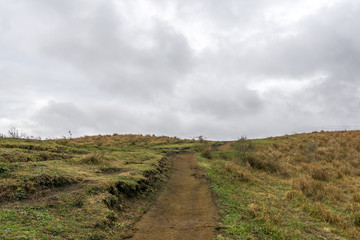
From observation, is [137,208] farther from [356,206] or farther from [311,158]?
[311,158]

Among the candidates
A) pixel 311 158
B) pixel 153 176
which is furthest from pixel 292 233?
pixel 311 158

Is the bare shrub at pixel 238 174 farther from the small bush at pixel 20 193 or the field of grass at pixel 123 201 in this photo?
the small bush at pixel 20 193

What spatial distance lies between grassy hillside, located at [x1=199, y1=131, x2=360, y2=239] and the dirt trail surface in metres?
0.57

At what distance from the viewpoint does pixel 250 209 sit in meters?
9.45

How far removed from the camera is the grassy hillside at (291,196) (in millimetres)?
8234

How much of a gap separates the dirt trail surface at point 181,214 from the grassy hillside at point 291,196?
1.88 ft

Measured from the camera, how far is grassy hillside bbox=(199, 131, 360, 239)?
8.23 meters

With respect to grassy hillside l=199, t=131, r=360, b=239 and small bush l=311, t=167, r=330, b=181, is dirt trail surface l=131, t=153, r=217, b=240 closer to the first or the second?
A: grassy hillside l=199, t=131, r=360, b=239

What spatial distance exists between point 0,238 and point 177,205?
659cm

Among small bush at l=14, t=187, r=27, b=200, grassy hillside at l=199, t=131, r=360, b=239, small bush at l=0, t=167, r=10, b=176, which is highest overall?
small bush at l=0, t=167, r=10, b=176

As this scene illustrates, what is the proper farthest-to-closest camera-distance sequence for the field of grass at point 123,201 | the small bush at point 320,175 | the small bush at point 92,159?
the small bush at point 320,175 < the small bush at point 92,159 < the field of grass at point 123,201

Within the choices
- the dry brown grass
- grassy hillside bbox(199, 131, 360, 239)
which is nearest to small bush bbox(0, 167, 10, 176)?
grassy hillside bbox(199, 131, 360, 239)

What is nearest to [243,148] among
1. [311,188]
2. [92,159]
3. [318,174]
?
[318,174]

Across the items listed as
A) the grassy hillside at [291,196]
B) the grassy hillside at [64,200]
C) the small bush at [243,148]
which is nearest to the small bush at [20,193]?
the grassy hillside at [64,200]
